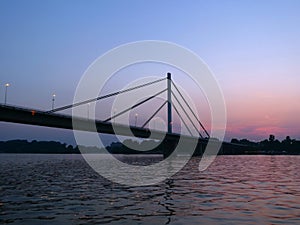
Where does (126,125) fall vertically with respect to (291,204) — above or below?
above

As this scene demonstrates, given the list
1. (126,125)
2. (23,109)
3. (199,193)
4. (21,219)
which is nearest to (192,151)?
(126,125)

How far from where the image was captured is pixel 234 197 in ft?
59.7

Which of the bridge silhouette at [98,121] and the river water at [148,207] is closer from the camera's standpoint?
the river water at [148,207]

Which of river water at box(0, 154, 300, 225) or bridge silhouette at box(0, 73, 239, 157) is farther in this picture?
bridge silhouette at box(0, 73, 239, 157)

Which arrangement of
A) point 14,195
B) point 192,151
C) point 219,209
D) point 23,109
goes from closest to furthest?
point 219,209, point 14,195, point 23,109, point 192,151

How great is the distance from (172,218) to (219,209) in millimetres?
2796

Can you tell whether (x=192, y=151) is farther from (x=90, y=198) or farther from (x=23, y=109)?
(x=90, y=198)

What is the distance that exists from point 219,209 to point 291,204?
384 centimetres

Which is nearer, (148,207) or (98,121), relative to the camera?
(148,207)

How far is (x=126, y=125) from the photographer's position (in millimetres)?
88000

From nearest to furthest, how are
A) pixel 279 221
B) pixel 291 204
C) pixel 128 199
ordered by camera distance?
1. pixel 279 221
2. pixel 291 204
3. pixel 128 199

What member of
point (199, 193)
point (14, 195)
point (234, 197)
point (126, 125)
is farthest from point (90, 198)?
point (126, 125)

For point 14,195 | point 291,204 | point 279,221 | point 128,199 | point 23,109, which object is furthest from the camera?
point 23,109

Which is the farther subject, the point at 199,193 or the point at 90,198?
the point at 199,193
